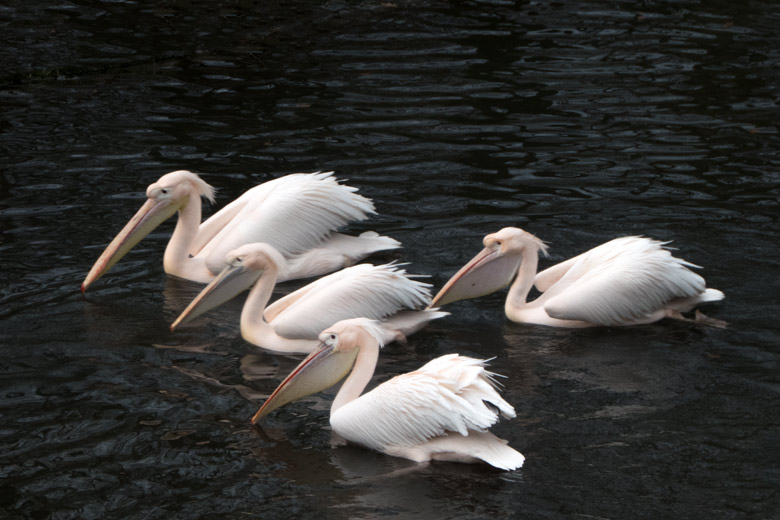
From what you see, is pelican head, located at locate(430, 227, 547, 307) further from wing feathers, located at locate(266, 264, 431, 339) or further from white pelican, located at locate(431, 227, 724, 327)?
wing feathers, located at locate(266, 264, 431, 339)

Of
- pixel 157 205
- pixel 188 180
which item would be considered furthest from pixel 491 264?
pixel 157 205

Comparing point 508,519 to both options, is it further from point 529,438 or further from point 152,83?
point 152,83

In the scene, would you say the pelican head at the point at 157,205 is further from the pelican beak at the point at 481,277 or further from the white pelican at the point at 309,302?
the pelican beak at the point at 481,277

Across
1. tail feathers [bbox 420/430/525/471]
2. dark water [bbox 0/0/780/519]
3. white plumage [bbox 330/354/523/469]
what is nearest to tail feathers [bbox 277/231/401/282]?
dark water [bbox 0/0/780/519]

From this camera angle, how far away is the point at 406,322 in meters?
5.72

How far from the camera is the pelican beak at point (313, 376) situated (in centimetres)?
480

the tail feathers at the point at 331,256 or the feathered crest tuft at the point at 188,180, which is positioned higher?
the feathered crest tuft at the point at 188,180

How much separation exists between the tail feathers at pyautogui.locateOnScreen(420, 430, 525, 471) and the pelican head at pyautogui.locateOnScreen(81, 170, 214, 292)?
258 cm

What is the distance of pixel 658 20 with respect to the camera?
11156 mm

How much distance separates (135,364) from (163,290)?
104 cm


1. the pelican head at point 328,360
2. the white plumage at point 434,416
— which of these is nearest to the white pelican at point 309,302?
the pelican head at point 328,360

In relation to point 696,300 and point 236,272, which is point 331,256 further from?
point 696,300

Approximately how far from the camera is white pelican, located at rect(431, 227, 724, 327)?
5.74 metres

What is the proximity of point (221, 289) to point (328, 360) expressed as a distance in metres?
1.10
